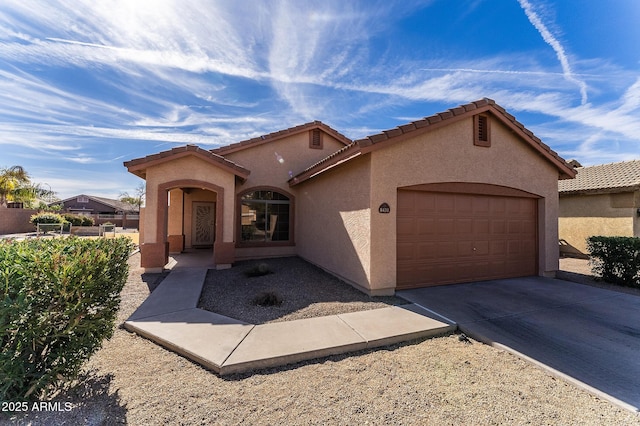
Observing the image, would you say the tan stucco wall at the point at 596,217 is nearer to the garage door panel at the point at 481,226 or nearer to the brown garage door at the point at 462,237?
the brown garage door at the point at 462,237

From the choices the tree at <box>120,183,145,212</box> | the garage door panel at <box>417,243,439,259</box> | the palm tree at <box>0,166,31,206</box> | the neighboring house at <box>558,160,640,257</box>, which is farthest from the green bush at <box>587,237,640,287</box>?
the tree at <box>120,183,145,212</box>

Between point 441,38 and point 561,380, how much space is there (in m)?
10.9

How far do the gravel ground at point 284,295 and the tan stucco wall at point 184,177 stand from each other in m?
2.33

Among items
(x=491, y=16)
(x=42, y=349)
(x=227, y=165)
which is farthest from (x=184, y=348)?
(x=491, y=16)

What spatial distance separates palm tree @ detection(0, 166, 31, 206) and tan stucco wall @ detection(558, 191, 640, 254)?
51.9m

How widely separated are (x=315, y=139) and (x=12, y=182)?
1562 inches

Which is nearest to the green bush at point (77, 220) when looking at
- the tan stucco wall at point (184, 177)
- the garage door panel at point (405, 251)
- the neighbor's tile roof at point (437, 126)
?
the tan stucco wall at point (184, 177)

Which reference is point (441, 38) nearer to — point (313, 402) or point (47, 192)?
point (313, 402)

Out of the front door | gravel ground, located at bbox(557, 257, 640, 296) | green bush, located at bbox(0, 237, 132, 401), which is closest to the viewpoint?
green bush, located at bbox(0, 237, 132, 401)

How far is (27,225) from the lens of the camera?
2748cm

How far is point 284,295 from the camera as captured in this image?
23.2ft

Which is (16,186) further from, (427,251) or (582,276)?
(582,276)

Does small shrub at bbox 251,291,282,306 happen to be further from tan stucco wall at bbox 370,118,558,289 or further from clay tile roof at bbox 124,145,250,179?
clay tile roof at bbox 124,145,250,179

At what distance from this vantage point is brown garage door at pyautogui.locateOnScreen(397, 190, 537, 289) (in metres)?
7.59
